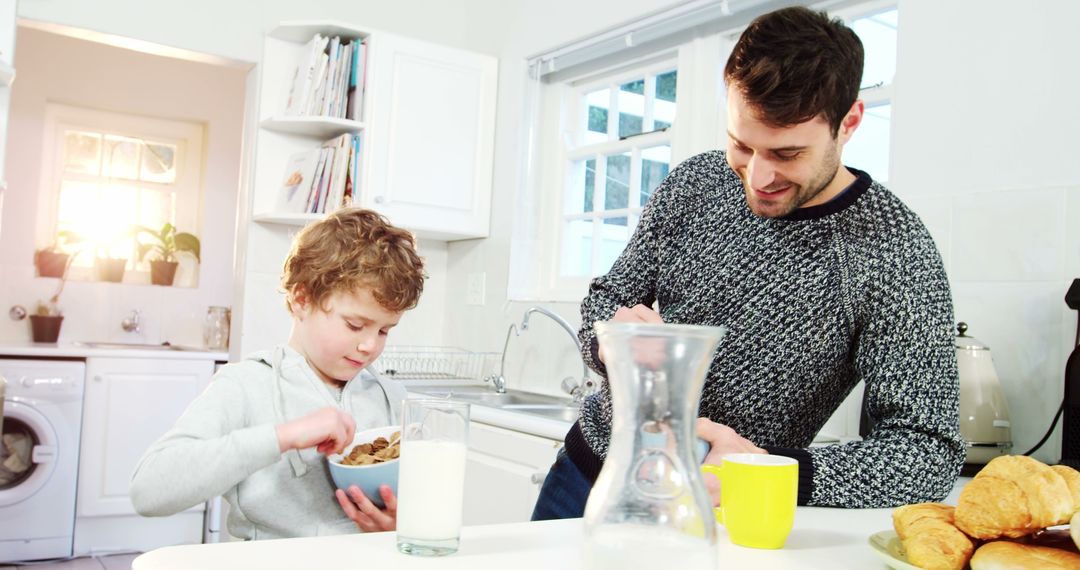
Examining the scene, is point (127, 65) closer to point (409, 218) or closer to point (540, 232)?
point (409, 218)

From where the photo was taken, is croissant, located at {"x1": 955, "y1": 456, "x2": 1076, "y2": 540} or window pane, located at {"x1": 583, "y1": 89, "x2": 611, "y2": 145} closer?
croissant, located at {"x1": 955, "y1": 456, "x2": 1076, "y2": 540}

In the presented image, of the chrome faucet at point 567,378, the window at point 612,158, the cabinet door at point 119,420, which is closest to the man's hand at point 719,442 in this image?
the chrome faucet at point 567,378

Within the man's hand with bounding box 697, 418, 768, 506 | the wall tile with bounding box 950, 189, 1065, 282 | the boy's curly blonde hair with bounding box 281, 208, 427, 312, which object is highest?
the wall tile with bounding box 950, 189, 1065, 282

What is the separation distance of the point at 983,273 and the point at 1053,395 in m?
0.27

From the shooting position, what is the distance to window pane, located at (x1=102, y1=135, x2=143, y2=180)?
493 cm

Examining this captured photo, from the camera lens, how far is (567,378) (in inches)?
120

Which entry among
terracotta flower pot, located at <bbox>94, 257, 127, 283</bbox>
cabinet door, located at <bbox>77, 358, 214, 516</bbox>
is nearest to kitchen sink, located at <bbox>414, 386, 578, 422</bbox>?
cabinet door, located at <bbox>77, 358, 214, 516</bbox>

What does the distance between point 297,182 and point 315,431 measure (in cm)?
242

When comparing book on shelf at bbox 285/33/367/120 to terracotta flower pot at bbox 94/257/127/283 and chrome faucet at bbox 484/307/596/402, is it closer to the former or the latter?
chrome faucet at bbox 484/307/596/402

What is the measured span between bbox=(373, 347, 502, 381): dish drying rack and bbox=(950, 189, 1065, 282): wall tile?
1.92 m

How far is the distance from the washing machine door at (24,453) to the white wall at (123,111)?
30.6 inches

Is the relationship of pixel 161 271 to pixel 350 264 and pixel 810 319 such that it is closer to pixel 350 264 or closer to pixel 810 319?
pixel 350 264

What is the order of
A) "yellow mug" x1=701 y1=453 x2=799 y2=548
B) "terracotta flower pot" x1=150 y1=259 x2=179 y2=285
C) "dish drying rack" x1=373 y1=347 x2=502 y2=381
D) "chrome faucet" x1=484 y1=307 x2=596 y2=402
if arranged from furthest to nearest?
"terracotta flower pot" x1=150 y1=259 x2=179 y2=285 → "dish drying rack" x1=373 y1=347 x2=502 y2=381 → "chrome faucet" x1=484 y1=307 x2=596 y2=402 → "yellow mug" x1=701 y1=453 x2=799 y2=548

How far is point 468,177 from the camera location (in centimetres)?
360
